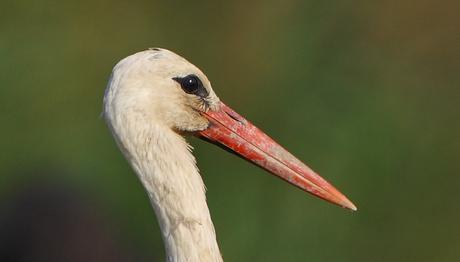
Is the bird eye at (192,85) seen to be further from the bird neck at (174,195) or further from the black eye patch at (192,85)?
the bird neck at (174,195)

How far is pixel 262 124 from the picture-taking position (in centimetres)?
774

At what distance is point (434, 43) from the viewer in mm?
8695

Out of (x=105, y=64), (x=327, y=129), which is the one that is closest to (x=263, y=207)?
(x=327, y=129)

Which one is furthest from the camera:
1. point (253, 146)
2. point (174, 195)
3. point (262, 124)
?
point (262, 124)

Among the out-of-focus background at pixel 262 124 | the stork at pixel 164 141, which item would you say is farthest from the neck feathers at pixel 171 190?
the out-of-focus background at pixel 262 124

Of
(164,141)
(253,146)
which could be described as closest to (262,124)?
(253,146)

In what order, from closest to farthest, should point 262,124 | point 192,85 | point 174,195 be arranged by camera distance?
Answer: 1. point 174,195
2. point 192,85
3. point 262,124

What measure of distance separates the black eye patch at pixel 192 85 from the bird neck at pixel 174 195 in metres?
0.19

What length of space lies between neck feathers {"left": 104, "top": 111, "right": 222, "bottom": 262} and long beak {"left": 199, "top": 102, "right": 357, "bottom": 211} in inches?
11.3

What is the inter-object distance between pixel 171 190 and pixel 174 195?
19 mm

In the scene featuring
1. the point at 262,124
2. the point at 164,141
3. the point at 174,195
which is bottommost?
the point at 174,195

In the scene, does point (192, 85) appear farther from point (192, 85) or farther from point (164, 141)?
point (164, 141)

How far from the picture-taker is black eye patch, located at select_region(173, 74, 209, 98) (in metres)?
4.41

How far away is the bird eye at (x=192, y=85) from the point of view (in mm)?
4406
